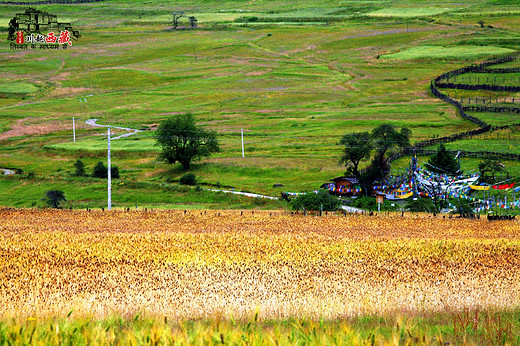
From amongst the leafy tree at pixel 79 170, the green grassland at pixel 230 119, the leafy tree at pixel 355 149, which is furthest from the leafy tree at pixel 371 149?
the leafy tree at pixel 79 170

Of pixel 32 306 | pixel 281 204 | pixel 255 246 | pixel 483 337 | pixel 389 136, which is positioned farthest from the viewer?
pixel 389 136

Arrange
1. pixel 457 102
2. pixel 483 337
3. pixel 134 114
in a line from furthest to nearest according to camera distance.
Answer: pixel 134 114
pixel 457 102
pixel 483 337

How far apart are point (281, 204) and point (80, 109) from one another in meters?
108

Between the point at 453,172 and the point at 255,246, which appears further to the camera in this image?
the point at 453,172

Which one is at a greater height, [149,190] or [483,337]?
[483,337]

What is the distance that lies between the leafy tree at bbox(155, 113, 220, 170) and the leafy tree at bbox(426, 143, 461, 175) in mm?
35395

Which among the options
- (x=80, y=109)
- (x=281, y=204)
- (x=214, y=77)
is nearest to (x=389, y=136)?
(x=281, y=204)

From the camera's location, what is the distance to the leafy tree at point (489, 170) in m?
69.4

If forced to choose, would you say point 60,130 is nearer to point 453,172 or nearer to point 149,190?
point 149,190

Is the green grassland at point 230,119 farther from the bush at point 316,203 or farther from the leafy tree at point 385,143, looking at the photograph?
the bush at point 316,203

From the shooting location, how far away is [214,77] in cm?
19525

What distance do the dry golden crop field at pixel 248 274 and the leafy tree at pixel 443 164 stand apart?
3681 cm

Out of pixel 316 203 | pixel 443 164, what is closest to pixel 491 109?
pixel 443 164

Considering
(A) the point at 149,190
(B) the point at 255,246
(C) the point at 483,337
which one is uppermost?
(C) the point at 483,337
